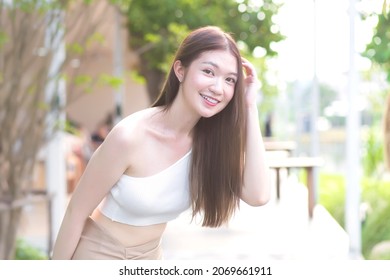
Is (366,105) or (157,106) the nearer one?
(157,106)

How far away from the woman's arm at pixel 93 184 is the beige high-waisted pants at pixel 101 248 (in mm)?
22

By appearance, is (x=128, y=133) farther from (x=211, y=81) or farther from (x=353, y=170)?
(x=353, y=170)

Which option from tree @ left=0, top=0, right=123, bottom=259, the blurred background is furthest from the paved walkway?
tree @ left=0, top=0, right=123, bottom=259

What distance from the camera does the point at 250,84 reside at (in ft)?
4.80

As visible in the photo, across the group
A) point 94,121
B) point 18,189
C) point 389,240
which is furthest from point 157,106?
point 94,121

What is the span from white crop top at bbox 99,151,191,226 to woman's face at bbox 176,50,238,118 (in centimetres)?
12

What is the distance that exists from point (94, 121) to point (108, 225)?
1196cm

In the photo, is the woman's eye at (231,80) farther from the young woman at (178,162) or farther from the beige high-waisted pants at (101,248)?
the beige high-waisted pants at (101,248)

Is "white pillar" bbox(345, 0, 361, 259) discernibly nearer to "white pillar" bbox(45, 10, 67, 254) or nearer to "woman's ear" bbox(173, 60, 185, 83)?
"white pillar" bbox(45, 10, 67, 254)

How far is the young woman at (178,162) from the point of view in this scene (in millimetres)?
1377

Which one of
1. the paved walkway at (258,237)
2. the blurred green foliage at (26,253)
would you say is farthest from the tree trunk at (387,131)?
the blurred green foliage at (26,253)

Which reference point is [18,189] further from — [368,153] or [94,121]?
[94,121]

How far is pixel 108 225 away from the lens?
4.91 ft

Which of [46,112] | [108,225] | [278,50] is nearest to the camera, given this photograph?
[108,225]
